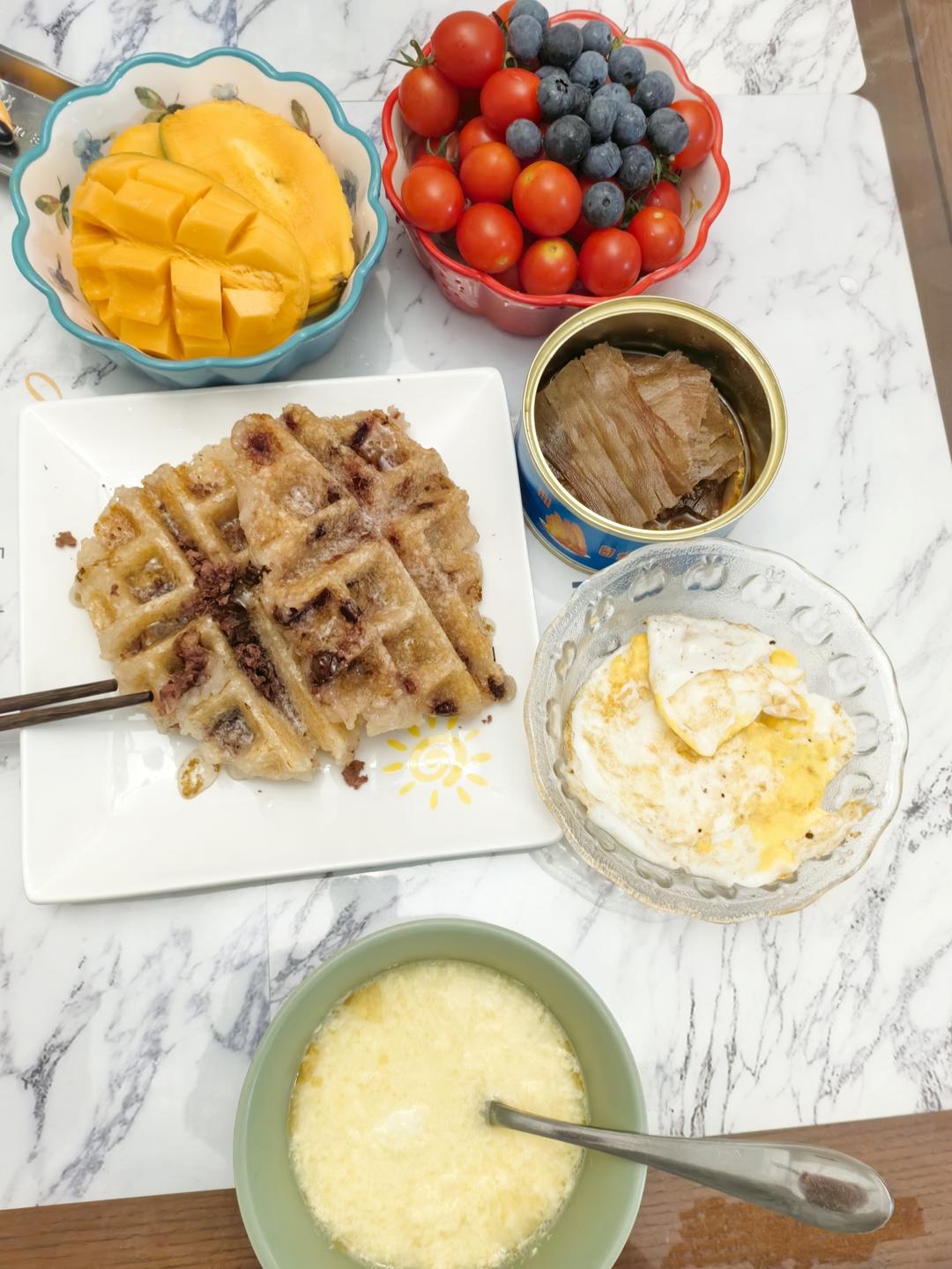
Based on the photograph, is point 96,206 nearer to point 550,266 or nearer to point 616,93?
point 550,266

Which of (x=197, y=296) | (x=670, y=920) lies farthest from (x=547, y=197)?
(x=670, y=920)

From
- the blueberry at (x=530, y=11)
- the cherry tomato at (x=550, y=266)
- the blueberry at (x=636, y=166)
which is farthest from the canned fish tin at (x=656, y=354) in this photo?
the blueberry at (x=530, y=11)

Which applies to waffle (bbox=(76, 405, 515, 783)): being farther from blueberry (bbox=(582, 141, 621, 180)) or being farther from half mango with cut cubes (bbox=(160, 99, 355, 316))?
blueberry (bbox=(582, 141, 621, 180))

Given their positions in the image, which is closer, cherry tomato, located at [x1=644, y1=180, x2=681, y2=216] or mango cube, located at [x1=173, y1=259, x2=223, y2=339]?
mango cube, located at [x1=173, y1=259, x2=223, y2=339]

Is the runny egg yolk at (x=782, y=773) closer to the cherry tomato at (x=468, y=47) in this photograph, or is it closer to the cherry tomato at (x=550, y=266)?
the cherry tomato at (x=550, y=266)

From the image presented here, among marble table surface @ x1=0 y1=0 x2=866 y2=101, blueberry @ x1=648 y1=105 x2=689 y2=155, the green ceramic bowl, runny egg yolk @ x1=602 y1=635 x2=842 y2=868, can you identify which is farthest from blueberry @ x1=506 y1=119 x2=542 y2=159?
the green ceramic bowl

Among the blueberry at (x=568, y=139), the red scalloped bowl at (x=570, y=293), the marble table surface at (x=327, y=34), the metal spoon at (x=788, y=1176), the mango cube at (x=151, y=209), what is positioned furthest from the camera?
the marble table surface at (x=327, y=34)
